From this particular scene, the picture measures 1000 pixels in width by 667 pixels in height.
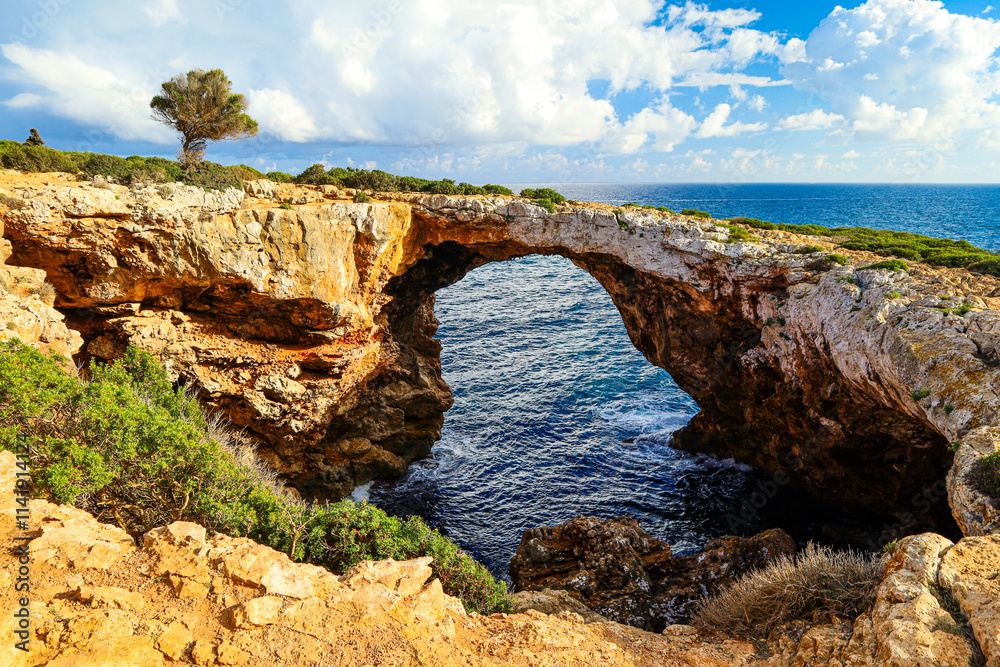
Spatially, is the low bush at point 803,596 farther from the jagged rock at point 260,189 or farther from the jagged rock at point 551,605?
the jagged rock at point 260,189

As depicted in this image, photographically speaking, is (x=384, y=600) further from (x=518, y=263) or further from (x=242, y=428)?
(x=518, y=263)

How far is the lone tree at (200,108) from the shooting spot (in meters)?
21.5

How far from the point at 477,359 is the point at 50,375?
1200 inches

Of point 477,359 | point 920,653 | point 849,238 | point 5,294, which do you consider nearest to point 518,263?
point 477,359

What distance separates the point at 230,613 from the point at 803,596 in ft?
36.3

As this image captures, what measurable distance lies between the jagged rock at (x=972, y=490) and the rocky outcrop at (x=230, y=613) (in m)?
5.11

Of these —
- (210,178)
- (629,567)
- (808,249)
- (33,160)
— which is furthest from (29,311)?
(808,249)

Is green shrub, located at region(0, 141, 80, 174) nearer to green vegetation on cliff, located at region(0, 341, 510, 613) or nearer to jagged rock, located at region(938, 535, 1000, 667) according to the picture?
green vegetation on cliff, located at region(0, 341, 510, 613)

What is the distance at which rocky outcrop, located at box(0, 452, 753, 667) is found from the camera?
6.07m

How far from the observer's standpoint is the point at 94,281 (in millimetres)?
16172

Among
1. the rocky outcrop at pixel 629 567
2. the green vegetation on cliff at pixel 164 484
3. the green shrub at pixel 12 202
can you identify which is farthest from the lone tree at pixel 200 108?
the rocky outcrop at pixel 629 567

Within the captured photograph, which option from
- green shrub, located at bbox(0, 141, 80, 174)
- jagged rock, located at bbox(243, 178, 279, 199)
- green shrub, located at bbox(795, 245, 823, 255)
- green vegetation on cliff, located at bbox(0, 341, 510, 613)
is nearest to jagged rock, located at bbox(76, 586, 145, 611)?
green vegetation on cliff, located at bbox(0, 341, 510, 613)

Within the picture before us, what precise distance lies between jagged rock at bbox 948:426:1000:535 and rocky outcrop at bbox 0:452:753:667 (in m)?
5.11

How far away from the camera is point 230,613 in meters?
7.00
